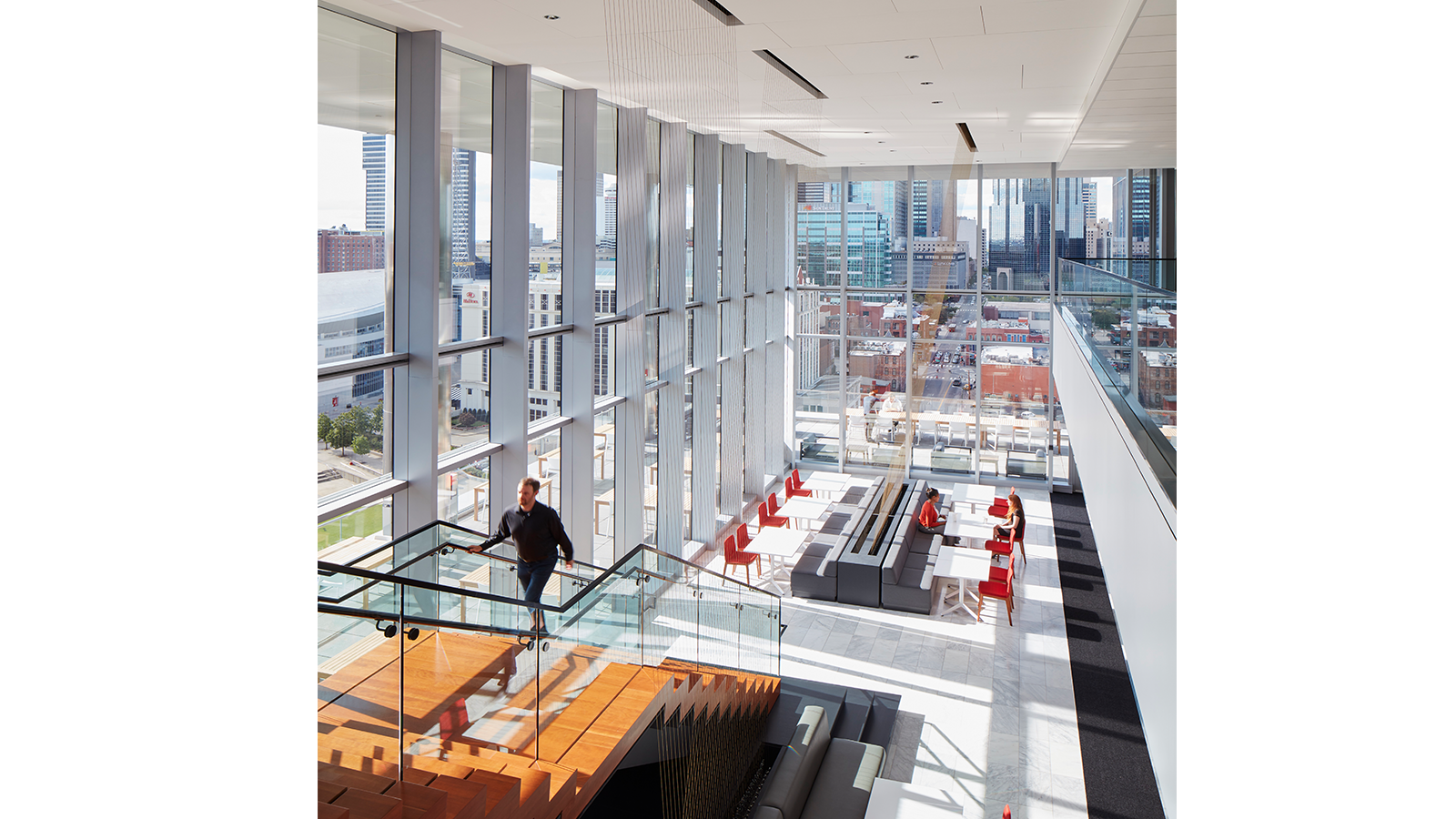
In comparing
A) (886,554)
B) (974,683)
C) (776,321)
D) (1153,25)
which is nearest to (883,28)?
(1153,25)

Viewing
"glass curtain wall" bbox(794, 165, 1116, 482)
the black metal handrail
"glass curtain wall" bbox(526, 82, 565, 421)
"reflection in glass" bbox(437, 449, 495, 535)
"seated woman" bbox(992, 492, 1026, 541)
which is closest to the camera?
the black metal handrail

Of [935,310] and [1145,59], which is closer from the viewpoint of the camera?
[1145,59]

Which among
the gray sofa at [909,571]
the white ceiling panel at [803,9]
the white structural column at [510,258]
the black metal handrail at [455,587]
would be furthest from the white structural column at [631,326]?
the black metal handrail at [455,587]

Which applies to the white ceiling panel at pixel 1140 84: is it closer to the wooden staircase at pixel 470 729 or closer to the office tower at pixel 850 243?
the wooden staircase at pixel 470 729

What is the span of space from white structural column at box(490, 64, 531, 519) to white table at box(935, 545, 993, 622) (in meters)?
5.57

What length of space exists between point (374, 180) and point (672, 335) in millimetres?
5330

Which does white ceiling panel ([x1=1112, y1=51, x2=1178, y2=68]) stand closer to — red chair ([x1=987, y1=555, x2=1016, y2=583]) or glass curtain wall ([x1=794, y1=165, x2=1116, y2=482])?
red chair ([x1=987, y1=555, x2=1016, y2=583])

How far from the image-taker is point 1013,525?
11.9 m

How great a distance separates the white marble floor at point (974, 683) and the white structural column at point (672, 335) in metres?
1.48

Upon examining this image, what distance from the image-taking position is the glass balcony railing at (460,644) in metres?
3.47

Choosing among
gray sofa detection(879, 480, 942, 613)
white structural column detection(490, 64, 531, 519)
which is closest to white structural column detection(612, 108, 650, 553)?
white structural column detection(490, 64, 531, 519)

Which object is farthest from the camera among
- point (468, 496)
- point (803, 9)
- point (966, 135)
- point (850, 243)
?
point (850, 243)

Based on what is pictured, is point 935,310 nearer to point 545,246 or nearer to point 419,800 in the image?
point 545,246

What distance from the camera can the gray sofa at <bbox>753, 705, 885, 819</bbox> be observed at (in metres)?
6.48
